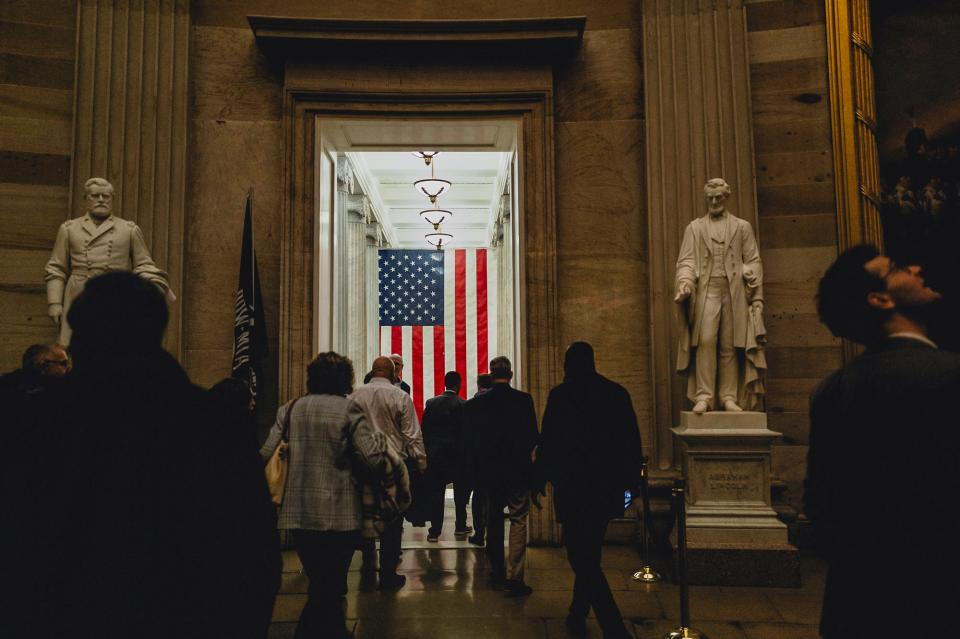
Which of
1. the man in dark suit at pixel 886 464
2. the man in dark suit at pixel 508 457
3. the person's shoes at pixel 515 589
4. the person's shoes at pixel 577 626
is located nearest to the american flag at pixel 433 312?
the man in dark suit at pixel 508 457

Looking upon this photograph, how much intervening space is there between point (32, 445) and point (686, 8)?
24.2 ft

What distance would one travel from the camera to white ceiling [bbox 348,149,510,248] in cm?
1371

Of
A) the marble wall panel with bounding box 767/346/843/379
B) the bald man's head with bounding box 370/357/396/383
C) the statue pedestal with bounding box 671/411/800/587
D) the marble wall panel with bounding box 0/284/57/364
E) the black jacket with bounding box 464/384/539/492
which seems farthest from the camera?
the marble wall panel with bounding box 767/346/843/379

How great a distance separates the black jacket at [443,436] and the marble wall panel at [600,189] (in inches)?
78.1

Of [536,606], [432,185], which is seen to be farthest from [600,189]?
[432,185]

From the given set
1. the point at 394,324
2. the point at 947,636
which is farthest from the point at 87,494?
the point at 394,324

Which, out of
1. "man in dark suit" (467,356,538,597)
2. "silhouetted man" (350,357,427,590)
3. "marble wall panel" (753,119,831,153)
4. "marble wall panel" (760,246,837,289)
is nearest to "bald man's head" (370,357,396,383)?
"silhouetted man" (350,357,427,590)

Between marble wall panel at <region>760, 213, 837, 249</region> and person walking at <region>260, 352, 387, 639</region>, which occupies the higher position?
marble wall panel at <region>760, 213, 837, 249</region>

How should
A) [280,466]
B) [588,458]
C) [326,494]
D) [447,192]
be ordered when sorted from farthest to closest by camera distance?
[447,192]
[588,458]
[280,466]
[326,494]

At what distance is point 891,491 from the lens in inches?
69.5

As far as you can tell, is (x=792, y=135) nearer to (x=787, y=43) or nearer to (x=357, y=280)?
(x=787, y=43)

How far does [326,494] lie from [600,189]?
15.4 ft

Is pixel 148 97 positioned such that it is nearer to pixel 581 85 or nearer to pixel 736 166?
pixel 581 85

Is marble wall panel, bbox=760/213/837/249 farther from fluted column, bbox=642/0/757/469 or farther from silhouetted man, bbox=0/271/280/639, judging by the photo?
silhouetted man, bbox=0/271/280/639
